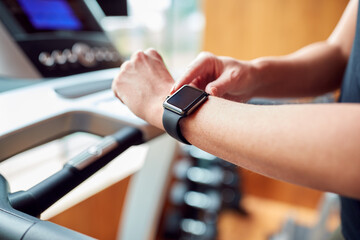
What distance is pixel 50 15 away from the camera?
968 millimetres

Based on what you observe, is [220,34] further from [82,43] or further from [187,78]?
[187,78]

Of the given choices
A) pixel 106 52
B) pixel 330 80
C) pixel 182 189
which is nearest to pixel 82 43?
pixel 106 52

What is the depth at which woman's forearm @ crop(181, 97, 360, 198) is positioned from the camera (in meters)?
0.36

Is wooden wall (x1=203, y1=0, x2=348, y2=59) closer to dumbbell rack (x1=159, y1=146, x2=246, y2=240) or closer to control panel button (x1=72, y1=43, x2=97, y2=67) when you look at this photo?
dumbbell rack (x1=159, y1=146, x2=246, y2=240)

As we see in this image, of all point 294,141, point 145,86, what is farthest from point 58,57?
point 294,141

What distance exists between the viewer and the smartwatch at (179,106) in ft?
1.57

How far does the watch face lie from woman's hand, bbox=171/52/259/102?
0.05 m

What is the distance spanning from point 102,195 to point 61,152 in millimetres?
306

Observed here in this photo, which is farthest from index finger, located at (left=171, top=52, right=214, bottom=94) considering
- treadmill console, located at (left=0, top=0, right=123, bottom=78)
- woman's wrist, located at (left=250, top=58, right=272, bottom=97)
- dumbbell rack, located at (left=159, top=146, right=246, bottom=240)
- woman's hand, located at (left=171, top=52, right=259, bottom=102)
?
dumbbell rack, located at (left=159, top=146, right=246, bottom=240)

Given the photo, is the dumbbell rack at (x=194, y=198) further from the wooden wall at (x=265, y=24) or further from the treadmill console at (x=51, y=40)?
the treadmill console at (x=51, y=40)

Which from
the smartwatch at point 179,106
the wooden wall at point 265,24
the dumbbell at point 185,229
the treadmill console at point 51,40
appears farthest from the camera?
the wooden wall at point 265,24

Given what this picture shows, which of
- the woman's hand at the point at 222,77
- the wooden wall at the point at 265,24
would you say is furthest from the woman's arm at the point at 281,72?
the wooden wall at the point at 265,24

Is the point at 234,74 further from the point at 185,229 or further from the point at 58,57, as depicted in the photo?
the point at 185,229

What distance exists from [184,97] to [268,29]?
204cm
